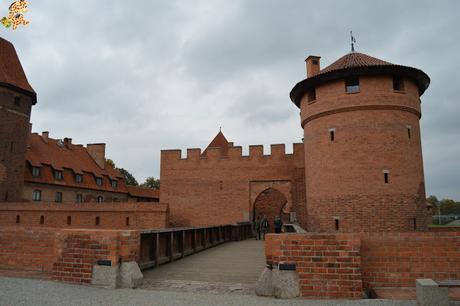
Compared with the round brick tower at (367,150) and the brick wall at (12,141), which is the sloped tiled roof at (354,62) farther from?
the brick wall at (12,141)

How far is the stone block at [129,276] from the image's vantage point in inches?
246

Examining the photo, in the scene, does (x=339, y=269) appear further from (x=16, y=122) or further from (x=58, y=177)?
(x=58, y=177)

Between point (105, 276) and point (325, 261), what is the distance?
3609 millimetres

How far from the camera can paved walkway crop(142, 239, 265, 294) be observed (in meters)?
6.41

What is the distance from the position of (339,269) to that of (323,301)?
1.78ft

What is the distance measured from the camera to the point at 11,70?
2844cm

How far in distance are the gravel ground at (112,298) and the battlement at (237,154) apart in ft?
65.4

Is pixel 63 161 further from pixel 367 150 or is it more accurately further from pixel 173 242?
pixel 367 150

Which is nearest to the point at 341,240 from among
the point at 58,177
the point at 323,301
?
the point at 323,301

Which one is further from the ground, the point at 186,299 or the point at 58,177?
the point at 58,177

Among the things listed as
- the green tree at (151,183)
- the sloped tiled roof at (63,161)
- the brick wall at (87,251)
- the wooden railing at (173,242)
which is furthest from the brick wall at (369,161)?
the green tree at (151,183)

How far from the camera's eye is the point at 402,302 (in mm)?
4988

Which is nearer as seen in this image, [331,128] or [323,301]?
[323,301]

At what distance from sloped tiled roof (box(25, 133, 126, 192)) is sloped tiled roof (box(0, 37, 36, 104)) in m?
5.54
